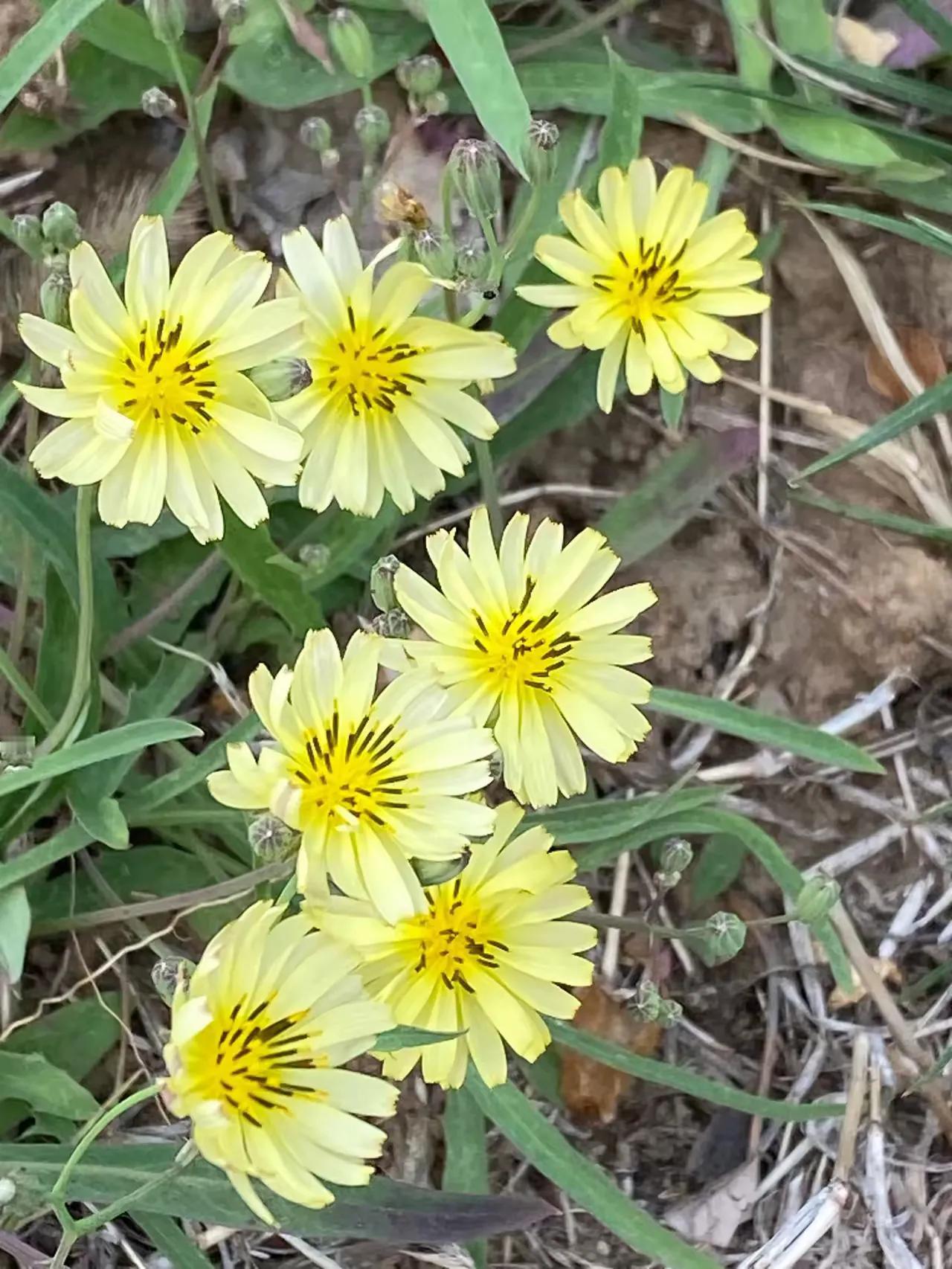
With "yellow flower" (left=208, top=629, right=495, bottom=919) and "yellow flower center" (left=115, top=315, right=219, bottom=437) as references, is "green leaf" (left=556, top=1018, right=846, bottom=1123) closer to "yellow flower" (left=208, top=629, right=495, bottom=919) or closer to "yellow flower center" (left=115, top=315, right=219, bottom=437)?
"yellow flower" (left=208, top=629, right=495, bottom=919)

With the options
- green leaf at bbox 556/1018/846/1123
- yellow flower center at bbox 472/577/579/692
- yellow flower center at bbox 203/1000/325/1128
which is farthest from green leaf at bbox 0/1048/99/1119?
yellow flower center at bbox 472/577/579/692

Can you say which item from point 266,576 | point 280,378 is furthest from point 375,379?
point 266,576

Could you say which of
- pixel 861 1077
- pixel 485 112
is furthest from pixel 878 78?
pixel 861 1077

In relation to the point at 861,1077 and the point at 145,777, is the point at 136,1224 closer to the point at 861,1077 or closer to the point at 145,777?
the point at 145,777

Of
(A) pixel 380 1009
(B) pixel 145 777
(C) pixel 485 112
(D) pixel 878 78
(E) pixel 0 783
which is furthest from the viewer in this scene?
(D) pixel 878 78

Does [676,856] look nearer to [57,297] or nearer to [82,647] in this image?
[82,647]

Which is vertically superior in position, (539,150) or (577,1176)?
(539,150)
